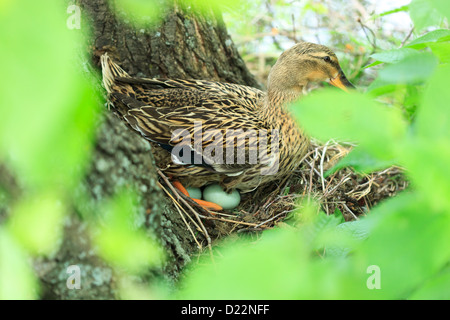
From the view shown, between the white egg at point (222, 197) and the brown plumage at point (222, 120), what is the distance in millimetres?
58

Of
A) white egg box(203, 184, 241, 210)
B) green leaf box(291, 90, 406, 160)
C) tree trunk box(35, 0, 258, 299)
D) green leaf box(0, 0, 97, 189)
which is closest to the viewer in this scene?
green leaf box(0, 0, 97, 189)

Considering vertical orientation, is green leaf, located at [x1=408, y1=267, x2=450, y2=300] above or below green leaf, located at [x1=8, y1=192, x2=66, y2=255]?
below

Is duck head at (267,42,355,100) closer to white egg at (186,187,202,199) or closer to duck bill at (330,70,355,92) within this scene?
duck bill at (330,70,355,92)

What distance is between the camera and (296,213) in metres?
2.54

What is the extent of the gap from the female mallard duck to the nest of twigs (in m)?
0.14

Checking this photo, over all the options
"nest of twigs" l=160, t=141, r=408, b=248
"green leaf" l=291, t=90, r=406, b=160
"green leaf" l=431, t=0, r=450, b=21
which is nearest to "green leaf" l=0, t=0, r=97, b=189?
"green leaf" l=291, t=90, r=406, b=160

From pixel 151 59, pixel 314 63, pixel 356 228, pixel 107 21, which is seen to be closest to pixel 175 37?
pixel 151 59

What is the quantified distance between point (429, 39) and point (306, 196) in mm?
1495

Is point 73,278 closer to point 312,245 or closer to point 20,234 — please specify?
point 20,234

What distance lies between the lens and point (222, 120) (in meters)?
2.67

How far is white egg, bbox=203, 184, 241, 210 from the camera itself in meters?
2.84

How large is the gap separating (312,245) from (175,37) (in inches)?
94.9

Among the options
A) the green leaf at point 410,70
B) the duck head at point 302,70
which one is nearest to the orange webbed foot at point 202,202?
the duck head at point 302,70

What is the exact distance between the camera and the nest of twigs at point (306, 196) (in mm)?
2564
